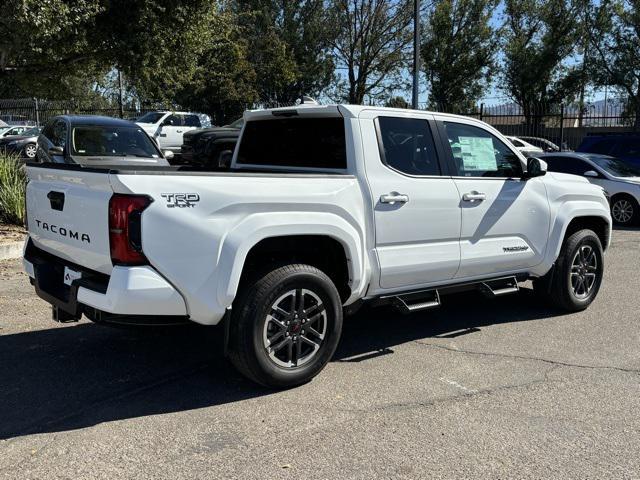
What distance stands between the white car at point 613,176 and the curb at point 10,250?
10229 millimetres

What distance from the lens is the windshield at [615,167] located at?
13.0 meters

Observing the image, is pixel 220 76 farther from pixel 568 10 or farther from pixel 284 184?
pixel 284 184

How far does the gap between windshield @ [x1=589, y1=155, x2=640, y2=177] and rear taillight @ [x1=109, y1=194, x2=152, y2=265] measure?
11663 millimetres

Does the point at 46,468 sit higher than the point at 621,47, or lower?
lower

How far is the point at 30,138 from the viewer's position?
23250 millimetres

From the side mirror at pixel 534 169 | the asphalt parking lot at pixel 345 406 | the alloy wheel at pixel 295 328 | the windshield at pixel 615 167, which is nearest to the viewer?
the asphalt parking lot at pixel 345 406

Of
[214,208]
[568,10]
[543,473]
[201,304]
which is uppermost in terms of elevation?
[568,10]

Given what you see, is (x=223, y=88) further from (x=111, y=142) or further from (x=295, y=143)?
(x=295, y=143)

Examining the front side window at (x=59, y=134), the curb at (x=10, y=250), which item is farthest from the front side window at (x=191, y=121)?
the curb at (x=10, y=250)

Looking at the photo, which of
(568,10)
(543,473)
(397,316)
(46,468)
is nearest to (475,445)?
(543,473)

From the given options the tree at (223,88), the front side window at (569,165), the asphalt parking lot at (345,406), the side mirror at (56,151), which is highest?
the tree at (223,88)

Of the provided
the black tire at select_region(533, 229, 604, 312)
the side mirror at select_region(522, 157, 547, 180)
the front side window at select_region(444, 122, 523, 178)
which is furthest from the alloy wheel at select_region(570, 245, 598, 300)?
the front side window at select_region(444, 122, 523, 178)

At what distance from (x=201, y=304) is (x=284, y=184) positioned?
94cm

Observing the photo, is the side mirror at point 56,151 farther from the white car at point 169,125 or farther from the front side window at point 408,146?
the white car at point 169,125
